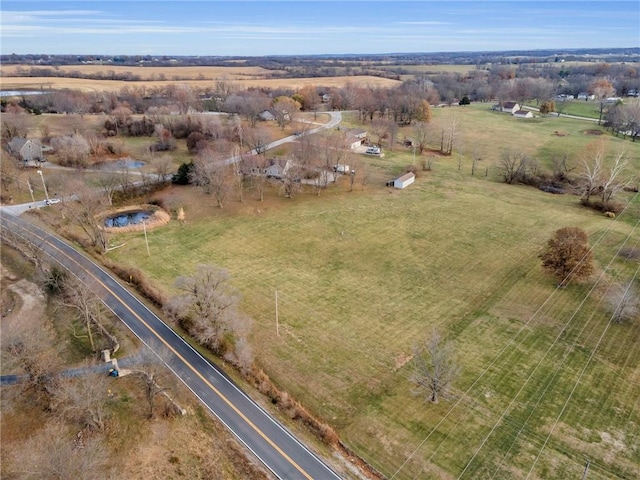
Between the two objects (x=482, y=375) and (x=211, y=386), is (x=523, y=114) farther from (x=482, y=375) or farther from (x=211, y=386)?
(x=211, y=386)

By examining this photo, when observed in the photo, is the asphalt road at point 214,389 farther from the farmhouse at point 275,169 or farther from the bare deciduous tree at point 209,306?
the farmhouse at point 275,169

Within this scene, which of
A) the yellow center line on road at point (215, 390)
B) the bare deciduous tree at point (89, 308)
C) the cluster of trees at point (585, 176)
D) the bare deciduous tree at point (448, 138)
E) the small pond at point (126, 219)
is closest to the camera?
the yellow center line on road at point (215, 390)

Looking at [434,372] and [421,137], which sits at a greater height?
[421,137]

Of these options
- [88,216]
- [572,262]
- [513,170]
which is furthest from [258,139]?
[572,262]

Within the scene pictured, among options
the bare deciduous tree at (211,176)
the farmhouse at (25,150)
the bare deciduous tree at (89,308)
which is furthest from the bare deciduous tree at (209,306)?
the farmhouse at (25,150)

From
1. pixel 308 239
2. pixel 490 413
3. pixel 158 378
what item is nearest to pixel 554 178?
pixel 308 239
